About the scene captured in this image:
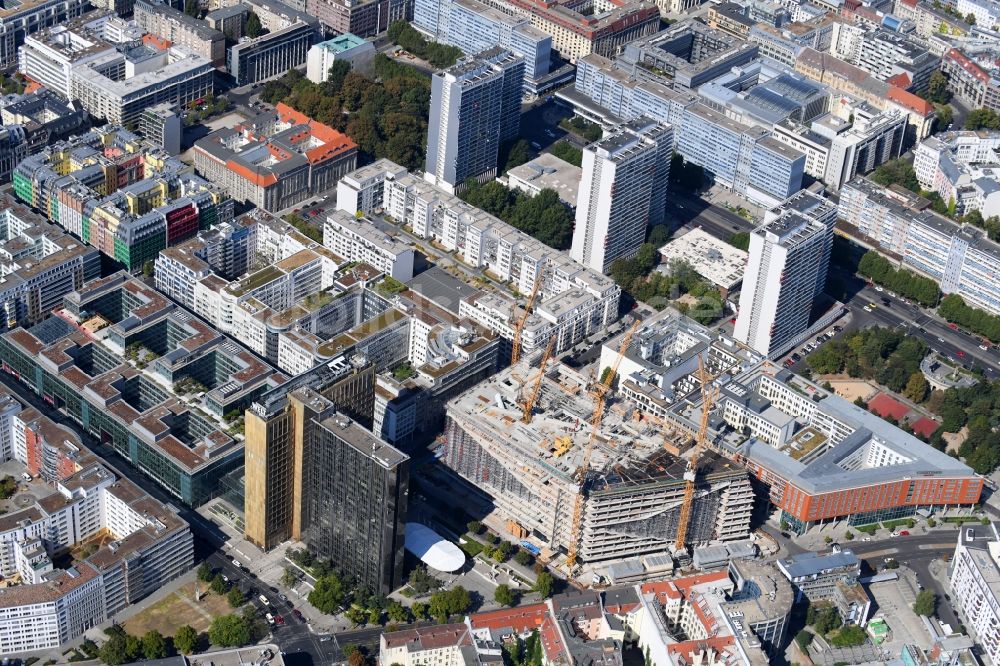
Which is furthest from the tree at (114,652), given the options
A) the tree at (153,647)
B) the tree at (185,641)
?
the tree at (185,641)

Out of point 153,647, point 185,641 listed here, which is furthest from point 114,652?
point 185,641

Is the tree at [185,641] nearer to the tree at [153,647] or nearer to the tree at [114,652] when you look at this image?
the tree at [153,647]

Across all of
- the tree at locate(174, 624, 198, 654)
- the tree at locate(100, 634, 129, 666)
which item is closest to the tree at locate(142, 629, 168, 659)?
the tree at locate(174, 624, 198, 654)

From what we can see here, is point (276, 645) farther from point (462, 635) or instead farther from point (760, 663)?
point (760, 663)

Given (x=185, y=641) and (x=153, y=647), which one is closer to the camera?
(x=153, y=647)

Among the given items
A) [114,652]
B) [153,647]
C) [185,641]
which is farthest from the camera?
[185,641]

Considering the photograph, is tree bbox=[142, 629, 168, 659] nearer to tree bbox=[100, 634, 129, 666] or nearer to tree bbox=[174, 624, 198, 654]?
tree bbox=[174, 624, 198, 654]

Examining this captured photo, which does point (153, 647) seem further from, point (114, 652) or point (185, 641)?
point (114, 652)

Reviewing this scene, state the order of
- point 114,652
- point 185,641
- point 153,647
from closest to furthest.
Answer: point 114,652 < point 153,647 < point 185,641
